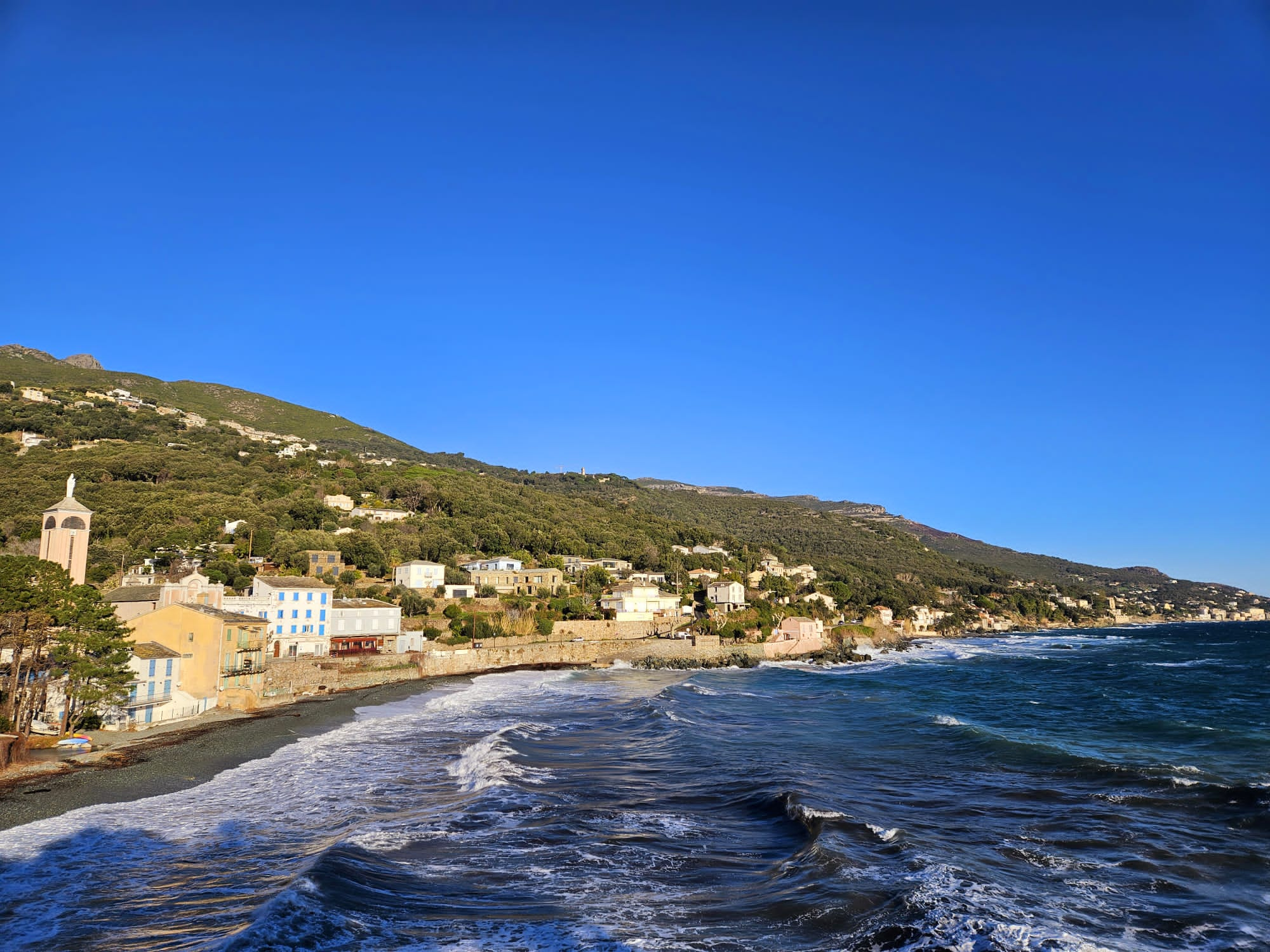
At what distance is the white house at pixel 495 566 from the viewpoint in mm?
77938

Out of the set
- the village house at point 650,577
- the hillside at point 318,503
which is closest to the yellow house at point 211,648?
the hillside at point 318,503

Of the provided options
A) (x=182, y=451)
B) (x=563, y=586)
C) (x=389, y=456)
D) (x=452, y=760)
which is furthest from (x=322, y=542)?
(x=389, y=456)

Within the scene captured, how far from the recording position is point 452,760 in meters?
24.2

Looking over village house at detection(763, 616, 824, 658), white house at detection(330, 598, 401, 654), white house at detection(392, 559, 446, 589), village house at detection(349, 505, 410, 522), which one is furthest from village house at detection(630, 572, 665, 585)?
white house at detection(330, 598, 401, 654)

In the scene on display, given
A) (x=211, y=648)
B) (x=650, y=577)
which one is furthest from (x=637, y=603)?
(x=211, y=648)

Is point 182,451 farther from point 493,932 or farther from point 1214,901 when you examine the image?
point 1214,901

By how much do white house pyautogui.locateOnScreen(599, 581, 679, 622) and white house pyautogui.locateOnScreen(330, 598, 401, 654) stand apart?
23994mm

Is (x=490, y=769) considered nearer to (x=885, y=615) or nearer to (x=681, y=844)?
(x=681, y=844)

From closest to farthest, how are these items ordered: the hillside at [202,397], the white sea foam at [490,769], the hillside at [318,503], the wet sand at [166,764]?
1. the wet sand at [166,764]
2. the white sea foam at [490,769]
3. the hillside at [318,503]
4. the hillside at [202,397]

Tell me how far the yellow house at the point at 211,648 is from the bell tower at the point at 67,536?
222 inches

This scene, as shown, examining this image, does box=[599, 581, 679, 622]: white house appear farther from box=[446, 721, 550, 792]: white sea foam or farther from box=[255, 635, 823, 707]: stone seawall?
box=[446, 721, 550, 792]: white sea foam

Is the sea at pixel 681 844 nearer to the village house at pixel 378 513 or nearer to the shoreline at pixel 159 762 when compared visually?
the shoreline at pixel 159 762

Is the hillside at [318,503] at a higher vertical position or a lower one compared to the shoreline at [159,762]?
higher

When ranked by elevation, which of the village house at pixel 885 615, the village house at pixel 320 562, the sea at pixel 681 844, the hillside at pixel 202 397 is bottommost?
the sea at pixel 681 844
